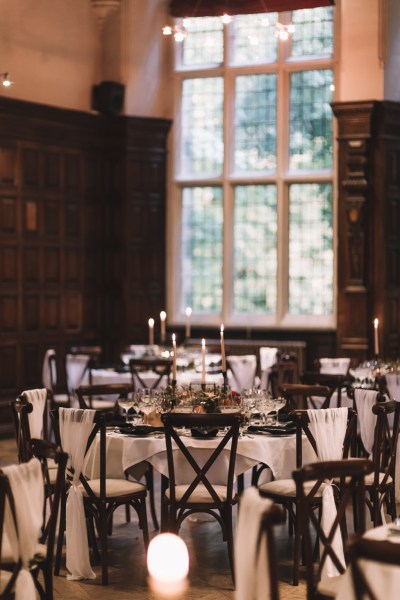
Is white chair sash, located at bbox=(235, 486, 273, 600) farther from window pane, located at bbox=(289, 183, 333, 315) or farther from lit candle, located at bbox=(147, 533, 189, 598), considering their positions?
window pane, located at bbox=(289, 183, 333, 315)

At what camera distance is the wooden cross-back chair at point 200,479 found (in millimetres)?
6094

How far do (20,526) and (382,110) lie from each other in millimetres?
9204

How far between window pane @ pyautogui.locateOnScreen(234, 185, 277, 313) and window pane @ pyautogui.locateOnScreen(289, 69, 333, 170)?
621mm

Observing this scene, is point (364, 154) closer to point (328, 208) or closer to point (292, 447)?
point (328, 208)

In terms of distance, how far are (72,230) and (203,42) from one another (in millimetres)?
3197

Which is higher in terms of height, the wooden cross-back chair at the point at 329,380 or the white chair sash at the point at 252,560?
the wooden cross-back chair at the point at 329,380

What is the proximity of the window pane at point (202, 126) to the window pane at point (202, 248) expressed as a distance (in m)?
0.32

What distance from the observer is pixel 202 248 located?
1430 centimetres

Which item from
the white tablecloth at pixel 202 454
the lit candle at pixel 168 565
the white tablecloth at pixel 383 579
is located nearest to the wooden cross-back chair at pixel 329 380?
the white tablecloth at pixel 202 454

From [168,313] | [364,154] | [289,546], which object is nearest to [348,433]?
[289,546]

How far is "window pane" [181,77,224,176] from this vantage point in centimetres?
1419

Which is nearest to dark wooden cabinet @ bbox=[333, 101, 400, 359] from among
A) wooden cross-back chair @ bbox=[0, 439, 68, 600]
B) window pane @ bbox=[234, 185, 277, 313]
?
window pane @ bbox=[234, 185, 277, 313]

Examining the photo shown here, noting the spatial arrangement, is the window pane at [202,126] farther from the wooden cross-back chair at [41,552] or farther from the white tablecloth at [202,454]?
the wooden cross-back chair at [41,552]

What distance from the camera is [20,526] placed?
4453mm
